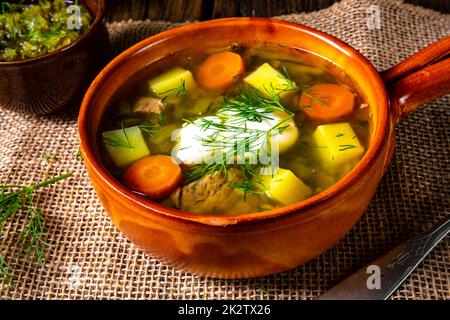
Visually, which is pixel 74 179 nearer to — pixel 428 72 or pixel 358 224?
pixel 358 224

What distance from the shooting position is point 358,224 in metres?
2.12

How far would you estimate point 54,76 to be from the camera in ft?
8.45

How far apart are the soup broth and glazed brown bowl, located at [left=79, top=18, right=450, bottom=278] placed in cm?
6

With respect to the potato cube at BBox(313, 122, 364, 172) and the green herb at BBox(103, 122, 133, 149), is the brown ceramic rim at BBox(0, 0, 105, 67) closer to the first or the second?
the green herb at BBox(103, 122, 133, 149)

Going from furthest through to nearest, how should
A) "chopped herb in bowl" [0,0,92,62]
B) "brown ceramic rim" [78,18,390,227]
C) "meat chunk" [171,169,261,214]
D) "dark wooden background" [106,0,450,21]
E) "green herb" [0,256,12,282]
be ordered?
"dark wooden background" [106,0,450,21], "chopped herb in bowl" [0,0,92,62], "green herb" [0,256,12,282], "meat chunk" [171,169,261,214], "brown ceramic rim" [78,18,390,227]

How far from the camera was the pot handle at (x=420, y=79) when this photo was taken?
1910 millimetres

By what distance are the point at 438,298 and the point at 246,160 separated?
2.47 feet

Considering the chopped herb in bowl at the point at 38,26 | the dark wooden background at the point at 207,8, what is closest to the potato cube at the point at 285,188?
the chopped herb in bowl at the point at 38,26

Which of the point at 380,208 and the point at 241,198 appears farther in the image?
the point at 380,208

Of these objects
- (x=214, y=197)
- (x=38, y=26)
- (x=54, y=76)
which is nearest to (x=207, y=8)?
(x=38, y=26)

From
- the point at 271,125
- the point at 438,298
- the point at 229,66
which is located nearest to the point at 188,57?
the point at 229,66

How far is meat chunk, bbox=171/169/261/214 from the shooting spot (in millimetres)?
1800

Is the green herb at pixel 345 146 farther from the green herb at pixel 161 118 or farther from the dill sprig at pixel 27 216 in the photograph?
the dill sprig at pixel 27 216

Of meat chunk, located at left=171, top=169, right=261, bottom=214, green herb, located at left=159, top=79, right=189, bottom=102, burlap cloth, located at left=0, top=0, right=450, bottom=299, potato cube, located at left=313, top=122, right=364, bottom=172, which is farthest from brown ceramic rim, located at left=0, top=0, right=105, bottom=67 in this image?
potato cube, located at left=313, top=122, right=364, bottom=172
